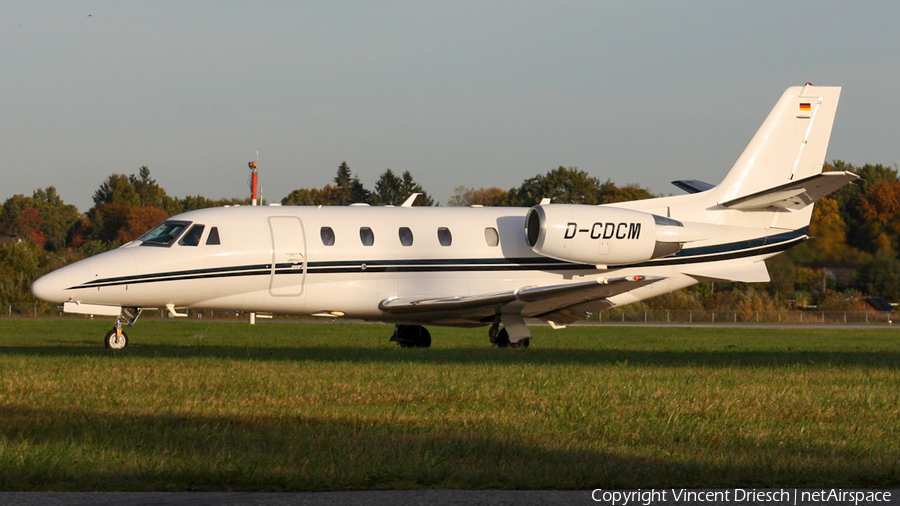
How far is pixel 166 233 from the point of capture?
68.7 ft

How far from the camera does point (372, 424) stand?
29.5 ft

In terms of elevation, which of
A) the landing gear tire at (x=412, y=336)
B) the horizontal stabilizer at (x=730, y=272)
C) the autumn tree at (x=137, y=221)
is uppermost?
the autumn tree at (x=137, y=221)

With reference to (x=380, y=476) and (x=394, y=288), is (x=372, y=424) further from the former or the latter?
(x=394, y=288)

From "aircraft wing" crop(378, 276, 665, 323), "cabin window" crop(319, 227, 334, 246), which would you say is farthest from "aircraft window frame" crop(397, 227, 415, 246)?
"cabin window" crop(319, 227, 334, 246)

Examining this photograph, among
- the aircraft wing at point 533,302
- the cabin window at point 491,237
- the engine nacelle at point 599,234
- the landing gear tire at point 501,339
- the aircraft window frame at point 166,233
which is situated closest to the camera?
the aircraft wing at point 533,302

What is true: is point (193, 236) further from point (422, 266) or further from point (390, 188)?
point (390, 188)

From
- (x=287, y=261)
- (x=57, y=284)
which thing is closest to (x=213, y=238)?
(x=287, y=261)

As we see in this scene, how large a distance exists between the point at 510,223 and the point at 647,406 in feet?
41.9

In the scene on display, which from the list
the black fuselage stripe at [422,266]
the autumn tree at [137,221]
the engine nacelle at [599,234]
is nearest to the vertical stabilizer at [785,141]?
the black fuselage stripe at [422,266]

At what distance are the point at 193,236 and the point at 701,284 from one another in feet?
130

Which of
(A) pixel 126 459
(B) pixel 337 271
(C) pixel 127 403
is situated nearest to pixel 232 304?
(B) pixel 337 271

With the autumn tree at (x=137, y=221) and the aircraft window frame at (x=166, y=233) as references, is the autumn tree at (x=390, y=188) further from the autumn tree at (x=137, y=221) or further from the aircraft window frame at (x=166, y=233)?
the aircraft window frame at (x=166, y=233)

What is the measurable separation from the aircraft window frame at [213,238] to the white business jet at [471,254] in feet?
0.08

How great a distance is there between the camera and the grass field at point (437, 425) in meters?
6.81
